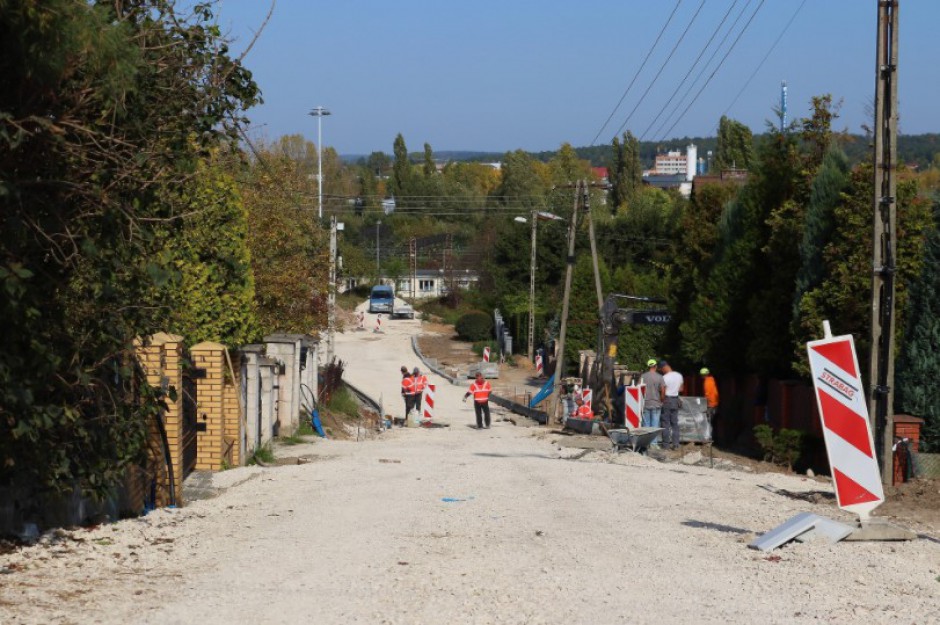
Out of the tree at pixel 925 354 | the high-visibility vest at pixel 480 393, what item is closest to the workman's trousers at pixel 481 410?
the high-visibility vest at pixel 480 393

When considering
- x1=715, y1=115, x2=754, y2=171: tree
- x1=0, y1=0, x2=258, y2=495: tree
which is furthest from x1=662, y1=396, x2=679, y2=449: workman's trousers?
x1=715, y1=115, x2=754, y2=171: tree

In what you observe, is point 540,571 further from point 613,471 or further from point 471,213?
point 471,213

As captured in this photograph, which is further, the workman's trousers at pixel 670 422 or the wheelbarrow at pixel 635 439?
the workman's trousers at pixel 670 422

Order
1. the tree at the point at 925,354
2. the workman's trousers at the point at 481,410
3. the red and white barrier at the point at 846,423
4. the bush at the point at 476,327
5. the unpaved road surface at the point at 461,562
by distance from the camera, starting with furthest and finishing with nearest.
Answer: the bush at the point at 476,327, the workman's trousers at the point at 481,410, the tree at the point at 925,354, the red and white barrier at the point at 846,423, the unpaved road surface at the point at 461,562

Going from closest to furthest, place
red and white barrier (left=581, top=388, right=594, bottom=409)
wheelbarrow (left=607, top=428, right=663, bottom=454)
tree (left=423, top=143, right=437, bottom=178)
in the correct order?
1. wheelbarrow (left=607, top=428, right=663, bottom=454)
2. red and white barrier (left=581, top=388, right=594, bottom=409)
3. tree (left=423, top=143, right=437, bottom=178)

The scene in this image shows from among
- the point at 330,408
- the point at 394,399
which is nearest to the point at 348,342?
the point at 394,399

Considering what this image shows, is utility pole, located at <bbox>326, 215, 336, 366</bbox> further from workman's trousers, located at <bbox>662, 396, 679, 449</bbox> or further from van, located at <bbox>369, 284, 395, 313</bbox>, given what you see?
van, located at <bbox>369, 284, 395, 313</bbox>

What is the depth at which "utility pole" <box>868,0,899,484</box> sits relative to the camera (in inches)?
642

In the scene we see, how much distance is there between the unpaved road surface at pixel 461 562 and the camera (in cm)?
723

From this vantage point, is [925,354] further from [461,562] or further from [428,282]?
[428,282]

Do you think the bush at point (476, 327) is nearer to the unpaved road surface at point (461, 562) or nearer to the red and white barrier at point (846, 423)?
the unpaved road surface at point (461, 562)

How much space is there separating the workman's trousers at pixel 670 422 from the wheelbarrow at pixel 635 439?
167 millimetres

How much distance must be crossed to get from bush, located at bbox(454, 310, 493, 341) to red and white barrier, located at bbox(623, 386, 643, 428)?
51244 mm

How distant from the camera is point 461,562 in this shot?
28.8 ft
